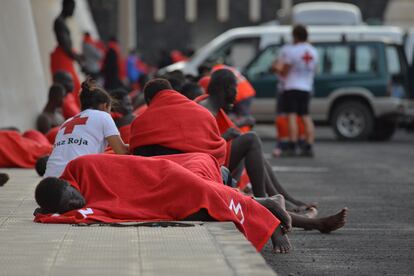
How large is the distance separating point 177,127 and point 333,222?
4.20 ft

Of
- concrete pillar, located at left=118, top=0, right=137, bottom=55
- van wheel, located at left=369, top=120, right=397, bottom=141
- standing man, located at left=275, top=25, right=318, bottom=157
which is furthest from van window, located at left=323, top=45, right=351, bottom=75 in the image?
concrete pillar, located at left=118, top=0, right=137, bottom=55

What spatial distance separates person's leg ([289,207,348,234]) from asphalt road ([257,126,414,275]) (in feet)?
0.28

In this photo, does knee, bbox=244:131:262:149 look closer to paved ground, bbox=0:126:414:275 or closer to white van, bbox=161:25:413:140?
paved ground, bbox=0:126:414:275

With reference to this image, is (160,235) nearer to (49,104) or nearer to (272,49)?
(49,104)

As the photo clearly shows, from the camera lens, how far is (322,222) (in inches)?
372

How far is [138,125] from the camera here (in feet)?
30.3

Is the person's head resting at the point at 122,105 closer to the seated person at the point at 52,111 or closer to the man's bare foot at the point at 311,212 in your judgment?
the man's bare foot at the point at 311,212

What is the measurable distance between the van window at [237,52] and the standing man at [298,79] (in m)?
6.39

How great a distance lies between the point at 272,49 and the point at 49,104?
31.5 feet

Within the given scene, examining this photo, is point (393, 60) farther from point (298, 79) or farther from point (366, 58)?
point (298, 79)

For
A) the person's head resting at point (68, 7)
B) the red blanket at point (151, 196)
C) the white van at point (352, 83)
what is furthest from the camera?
the white van at point (352, 83)

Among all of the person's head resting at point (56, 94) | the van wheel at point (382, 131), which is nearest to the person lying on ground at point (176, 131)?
the person's head resting at point (56, 94)

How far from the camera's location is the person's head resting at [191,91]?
11.8 meters

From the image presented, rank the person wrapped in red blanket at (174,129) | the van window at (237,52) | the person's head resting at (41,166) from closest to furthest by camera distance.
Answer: the person wrapped in red blanket at (174,129), the person's head resting at (41,166), the van window at (237,52)
